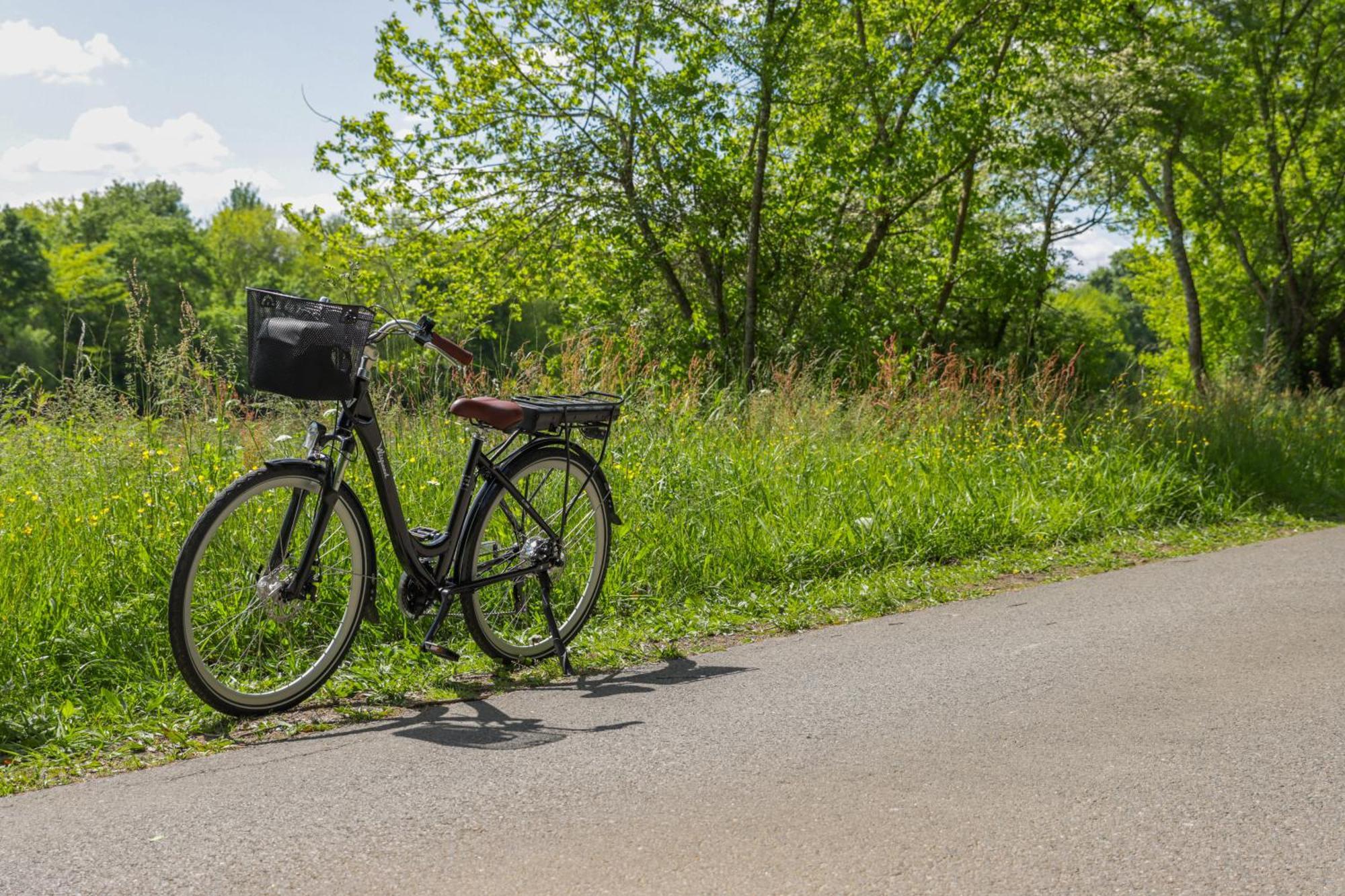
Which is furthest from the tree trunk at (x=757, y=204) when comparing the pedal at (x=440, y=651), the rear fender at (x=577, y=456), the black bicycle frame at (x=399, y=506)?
the pedal at (x=440, y=651)

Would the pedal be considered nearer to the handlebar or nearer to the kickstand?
the kickstand

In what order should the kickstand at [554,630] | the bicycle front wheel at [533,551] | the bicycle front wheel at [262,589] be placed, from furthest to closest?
the kickstand at [554,630] < the bicycle front wheel at [533,551] < the bicycle front wheel at [262,589]

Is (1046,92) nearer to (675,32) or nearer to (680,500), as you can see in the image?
(675,32)

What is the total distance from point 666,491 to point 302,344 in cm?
315

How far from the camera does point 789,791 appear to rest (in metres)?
3.41

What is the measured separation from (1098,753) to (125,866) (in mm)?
2913

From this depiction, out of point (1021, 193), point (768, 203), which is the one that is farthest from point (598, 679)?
point (1021, 193)

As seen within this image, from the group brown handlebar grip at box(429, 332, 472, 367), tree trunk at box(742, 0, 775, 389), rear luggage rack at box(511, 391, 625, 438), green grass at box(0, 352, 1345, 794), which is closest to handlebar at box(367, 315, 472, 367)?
brown handlebar grip at box(429, 332, 472, 367)

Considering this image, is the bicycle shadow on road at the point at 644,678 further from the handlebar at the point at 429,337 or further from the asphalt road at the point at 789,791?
the handlebar at the point at 429,337

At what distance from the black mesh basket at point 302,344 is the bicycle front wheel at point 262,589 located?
1.01ft

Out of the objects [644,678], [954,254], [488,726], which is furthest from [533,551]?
[954,254]

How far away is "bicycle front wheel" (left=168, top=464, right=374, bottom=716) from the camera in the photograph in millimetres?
3922

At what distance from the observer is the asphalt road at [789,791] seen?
286 centimetres

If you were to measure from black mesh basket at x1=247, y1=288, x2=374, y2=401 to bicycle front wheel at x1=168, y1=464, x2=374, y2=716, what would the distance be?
31 centimetres
